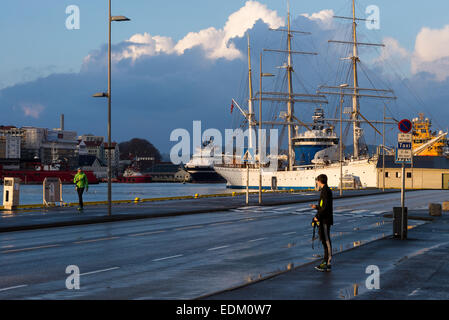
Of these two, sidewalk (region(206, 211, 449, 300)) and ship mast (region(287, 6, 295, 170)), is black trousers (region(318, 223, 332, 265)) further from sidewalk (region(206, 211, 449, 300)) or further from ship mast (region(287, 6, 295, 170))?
ship mast (region(287, 6, 295, 170))

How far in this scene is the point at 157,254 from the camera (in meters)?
15.1

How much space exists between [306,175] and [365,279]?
3969 inches

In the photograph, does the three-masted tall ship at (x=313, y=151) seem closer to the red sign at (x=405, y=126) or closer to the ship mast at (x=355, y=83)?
the ship mast at (x=355, y=83)

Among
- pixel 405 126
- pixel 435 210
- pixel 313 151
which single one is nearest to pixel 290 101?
pixel 313 151

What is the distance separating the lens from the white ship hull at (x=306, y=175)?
320 ft

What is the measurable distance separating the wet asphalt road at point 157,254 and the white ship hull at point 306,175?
7292 centimetres

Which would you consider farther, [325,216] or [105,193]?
[105,193]

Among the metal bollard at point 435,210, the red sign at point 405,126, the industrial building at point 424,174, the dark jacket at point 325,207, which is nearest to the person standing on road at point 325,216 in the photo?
the dark jacket at point 325,207

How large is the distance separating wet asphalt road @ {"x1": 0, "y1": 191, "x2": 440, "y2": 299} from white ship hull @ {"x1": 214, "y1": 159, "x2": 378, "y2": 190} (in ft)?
239

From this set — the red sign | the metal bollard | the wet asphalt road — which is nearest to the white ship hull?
the metal bollard

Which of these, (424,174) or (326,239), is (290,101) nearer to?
(424,174)
